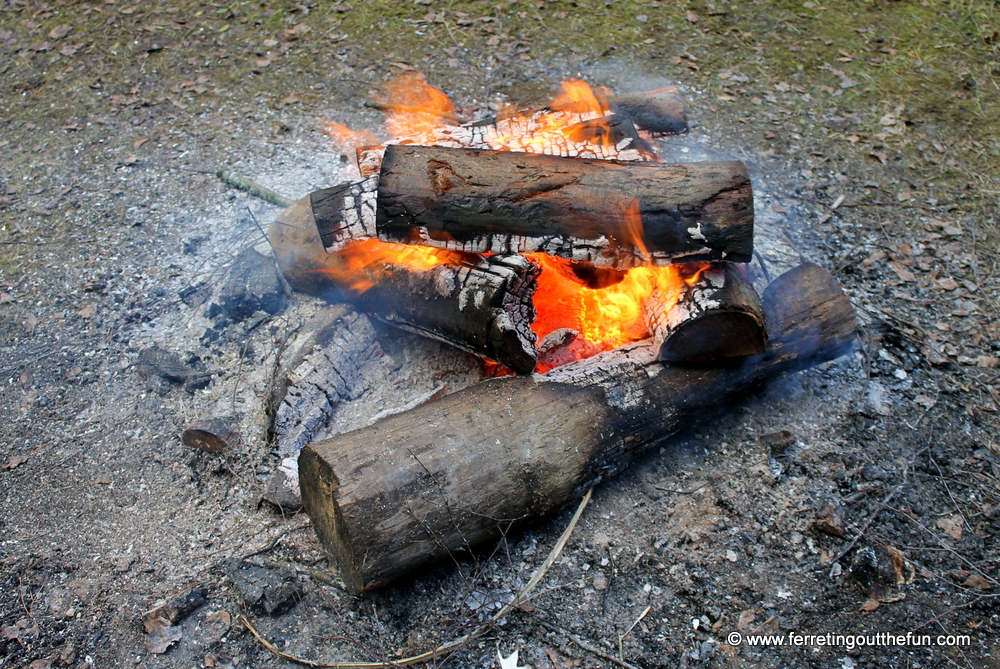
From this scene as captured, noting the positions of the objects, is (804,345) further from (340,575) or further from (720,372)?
(340,575)

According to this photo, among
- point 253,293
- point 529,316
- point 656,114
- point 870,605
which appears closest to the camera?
point 870,605

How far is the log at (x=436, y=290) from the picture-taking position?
3.30 m

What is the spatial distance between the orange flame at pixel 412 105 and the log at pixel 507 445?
2991mm

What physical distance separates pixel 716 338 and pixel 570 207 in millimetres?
1016

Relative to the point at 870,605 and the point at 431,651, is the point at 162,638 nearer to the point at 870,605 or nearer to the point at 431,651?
the point at 431,651

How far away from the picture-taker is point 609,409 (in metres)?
3.17

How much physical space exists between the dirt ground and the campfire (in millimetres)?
333

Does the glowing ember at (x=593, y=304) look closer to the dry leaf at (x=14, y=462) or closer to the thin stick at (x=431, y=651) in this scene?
the thin stick at (x=431, y=651)

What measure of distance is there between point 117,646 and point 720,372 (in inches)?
123

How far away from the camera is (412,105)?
587 centimetres

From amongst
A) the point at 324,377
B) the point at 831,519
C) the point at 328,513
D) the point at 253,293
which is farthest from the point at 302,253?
the point at 831,519

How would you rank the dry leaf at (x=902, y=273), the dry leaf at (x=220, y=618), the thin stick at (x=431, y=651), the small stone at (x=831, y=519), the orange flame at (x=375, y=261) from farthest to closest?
the dry leaf at (x=902, y=273) < the orange flame at (x=375, y=261) < the small stone at (x=831, y=519) < the dry leaf at (x=220, y=618) < the thin stick at (x=431, y=651)

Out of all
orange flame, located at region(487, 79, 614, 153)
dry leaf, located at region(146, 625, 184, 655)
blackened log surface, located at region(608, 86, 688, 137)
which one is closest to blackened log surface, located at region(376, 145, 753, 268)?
orange flame, located at region(487, 79, 614, 153)

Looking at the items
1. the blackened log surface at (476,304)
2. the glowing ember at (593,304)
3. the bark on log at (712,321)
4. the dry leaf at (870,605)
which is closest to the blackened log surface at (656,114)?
the glowing ember at (593,304)
